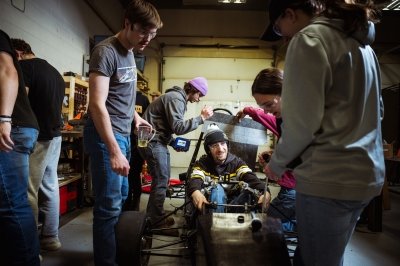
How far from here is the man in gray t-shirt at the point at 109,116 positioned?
1375 mm

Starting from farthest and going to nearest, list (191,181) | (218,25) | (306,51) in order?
(218,25)
(191,181)
(306,51)

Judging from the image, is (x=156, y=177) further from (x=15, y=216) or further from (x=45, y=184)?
(x=15, y=216)

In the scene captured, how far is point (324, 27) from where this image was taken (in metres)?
0.85

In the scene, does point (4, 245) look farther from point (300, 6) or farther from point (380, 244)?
point (380, 244)

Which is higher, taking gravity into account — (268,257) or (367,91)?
(367,91)

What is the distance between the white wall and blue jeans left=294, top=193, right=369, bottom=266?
11.1 ft

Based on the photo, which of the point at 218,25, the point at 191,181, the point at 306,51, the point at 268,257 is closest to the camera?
the point at 306,51

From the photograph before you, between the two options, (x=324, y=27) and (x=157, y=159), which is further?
(x=157, y=159)

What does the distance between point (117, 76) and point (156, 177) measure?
1.33 meters

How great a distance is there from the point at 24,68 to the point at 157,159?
1251 millimetres

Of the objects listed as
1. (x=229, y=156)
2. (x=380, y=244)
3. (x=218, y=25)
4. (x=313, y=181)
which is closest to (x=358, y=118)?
(x=313, y=181)

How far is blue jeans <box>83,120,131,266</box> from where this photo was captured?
1447 millimetres

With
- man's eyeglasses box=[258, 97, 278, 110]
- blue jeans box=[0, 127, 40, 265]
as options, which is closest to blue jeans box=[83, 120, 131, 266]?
blue jeans box=[0, 127, 40, 265]

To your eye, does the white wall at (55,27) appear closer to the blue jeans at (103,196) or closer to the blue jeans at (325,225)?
the blue jeans at (103,196)
